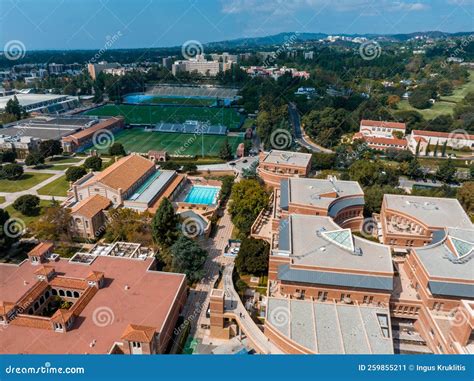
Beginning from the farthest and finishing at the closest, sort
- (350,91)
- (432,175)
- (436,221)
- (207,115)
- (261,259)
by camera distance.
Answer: (350,91) < (207,115) < (432,175) < (436,221) < (261,259)

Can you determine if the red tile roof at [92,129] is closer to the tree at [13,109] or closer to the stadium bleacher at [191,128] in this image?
the stadium bleacher at [191,128]

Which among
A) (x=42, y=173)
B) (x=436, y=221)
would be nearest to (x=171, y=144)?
(x=42, y=173)

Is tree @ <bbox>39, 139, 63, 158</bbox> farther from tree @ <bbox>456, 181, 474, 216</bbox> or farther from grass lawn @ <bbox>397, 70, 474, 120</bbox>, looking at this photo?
grass lawn @ <bbox>397, 70, 474, 120</bbox>

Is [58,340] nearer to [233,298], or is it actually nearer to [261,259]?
[233,298]

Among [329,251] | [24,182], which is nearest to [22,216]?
[24,182]

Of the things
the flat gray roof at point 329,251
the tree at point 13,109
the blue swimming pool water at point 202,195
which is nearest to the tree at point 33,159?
the blue swimming pool water at point 202,195

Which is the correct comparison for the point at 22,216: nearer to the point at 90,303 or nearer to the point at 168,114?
the point at 90,303
